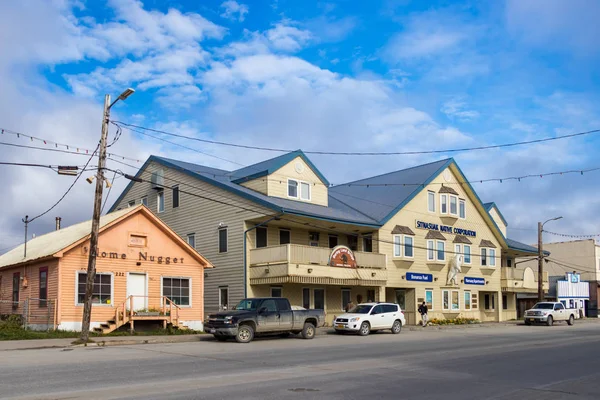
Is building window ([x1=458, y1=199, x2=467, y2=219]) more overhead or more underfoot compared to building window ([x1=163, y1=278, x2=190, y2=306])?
more overhead

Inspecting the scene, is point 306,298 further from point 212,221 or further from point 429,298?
point 429,298

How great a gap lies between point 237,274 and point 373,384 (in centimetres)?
2225

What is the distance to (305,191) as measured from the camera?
124ft

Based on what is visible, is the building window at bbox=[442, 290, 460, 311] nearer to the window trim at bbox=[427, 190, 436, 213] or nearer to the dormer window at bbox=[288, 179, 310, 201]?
the window trim at bbox=[427, 190, 436, 213]

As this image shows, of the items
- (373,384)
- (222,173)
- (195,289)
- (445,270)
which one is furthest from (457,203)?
(373,384)

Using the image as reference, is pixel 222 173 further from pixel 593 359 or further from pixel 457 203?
pixel 593 359

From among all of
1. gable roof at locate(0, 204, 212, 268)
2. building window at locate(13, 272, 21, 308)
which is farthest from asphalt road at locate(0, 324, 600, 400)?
building window at locate(13, 272, 21, 308)

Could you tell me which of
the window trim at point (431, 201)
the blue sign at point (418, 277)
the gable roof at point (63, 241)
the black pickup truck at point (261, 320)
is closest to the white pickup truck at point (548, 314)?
the blue sign at point (418, 277)

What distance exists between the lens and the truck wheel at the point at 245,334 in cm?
2385

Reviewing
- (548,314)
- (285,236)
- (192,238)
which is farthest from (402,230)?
(192,238)

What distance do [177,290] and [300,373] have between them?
1819cm

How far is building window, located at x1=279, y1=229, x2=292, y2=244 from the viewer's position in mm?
35812

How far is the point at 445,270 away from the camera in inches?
1736

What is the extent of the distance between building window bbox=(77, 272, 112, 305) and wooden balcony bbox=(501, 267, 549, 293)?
32546 millimetres
